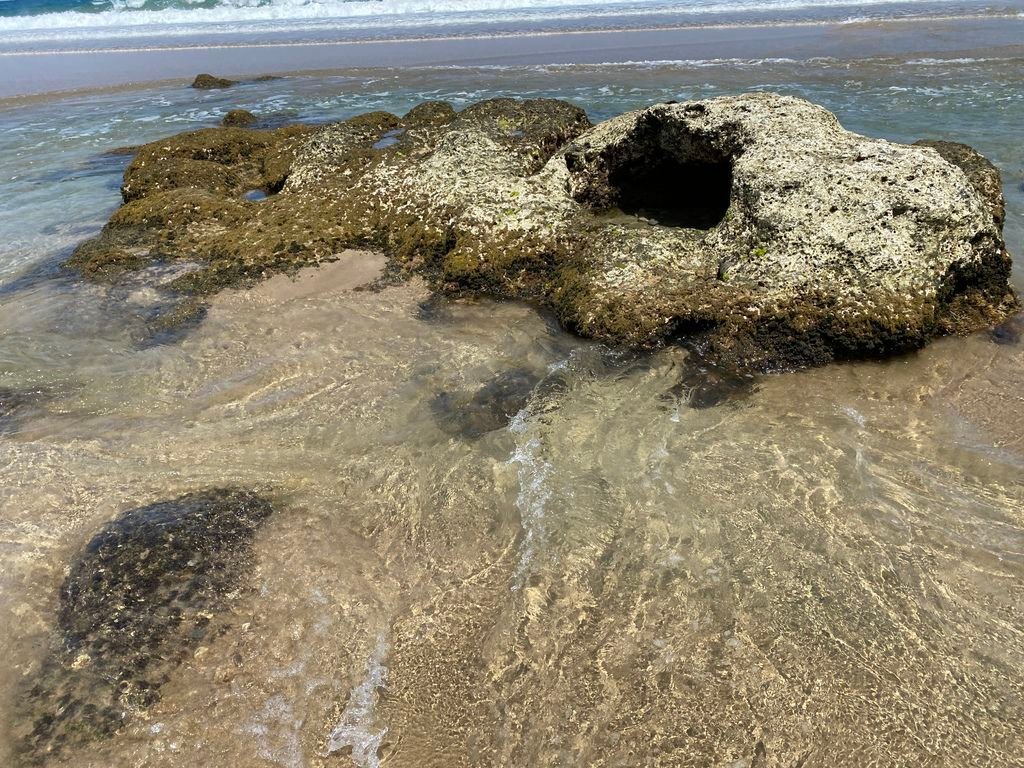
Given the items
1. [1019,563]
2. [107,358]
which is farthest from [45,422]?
[1019,563]

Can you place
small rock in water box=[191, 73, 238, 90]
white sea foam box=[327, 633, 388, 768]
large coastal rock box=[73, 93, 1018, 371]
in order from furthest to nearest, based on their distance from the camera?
small rock in water box=[191, 73, 238, 90], large coastal rock box=[73, 93, 1018, 371], white sea foam box=[327, 633, 388, 768]

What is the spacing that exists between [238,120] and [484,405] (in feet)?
39.8

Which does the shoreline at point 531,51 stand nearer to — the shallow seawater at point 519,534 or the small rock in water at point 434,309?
the small rock in water at point 434,309

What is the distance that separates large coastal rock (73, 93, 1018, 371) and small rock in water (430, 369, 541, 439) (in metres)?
0.82

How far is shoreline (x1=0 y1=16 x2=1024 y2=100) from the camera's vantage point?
1878cm

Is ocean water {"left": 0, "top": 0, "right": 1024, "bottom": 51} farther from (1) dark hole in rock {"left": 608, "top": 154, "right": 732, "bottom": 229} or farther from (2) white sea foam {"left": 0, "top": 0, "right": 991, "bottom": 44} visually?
(1) dark hole in rock {"left": 608, "top": 154, "right": 732, "bottom": 229}

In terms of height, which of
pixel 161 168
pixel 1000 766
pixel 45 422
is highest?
pixel 161 168

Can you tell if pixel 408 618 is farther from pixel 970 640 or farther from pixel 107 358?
pixel 107 358

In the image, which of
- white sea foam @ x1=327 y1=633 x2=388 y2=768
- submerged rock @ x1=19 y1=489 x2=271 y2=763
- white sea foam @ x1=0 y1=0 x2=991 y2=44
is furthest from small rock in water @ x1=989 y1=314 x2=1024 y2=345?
white sea foam @ x1=0 y1=0 x2=991 y2=44

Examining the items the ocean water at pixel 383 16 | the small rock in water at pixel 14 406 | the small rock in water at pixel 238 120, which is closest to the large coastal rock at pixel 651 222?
the small rock in water at pixel 14 406

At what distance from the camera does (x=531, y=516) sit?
12.0 ft

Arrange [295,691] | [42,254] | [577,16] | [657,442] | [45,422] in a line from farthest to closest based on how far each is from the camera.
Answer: [577,16]
[42,254]
[45,422]
[657,442]
[295,691]

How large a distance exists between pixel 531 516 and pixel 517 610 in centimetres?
61

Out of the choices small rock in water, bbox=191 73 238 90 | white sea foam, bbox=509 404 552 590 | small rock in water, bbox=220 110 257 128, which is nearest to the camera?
white sea foam, bbox=509 404 552 590
